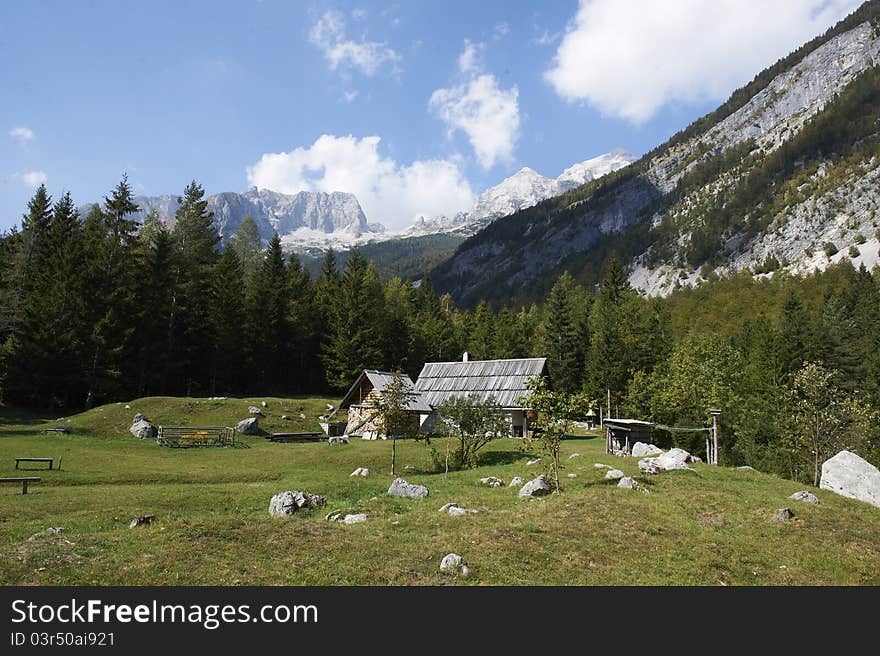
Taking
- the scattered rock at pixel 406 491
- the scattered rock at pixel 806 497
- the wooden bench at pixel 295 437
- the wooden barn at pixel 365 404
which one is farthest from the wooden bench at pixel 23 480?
the scattered rock at pixel 806 497

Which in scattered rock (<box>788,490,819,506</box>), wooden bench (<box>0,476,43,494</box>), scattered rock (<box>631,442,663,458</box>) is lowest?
scattered rock (<box>631,442,663,458</box>)

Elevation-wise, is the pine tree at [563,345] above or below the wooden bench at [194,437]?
above

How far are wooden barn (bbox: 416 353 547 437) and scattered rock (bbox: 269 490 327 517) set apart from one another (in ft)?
101

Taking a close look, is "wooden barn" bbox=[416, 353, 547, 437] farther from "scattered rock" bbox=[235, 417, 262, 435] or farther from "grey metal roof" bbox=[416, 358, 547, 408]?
"scattered rock" bbox=[235, 417, 262, 435]

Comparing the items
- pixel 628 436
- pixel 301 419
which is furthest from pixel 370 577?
pixel 301 419

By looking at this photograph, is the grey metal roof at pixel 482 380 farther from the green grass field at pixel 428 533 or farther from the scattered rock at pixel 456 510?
the scattered rock at pixel 456 510

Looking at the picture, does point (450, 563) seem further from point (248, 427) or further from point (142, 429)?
point (142, 429)

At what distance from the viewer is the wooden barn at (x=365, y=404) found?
47.9 meters

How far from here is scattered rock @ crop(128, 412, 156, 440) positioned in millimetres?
39000

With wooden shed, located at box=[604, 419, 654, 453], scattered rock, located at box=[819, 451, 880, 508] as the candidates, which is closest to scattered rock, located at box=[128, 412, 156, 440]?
wooden shed, located at box=[604, 419, 654, 453]

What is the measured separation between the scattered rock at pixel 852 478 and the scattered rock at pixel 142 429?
4454cm

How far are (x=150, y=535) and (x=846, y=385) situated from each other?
2617 inches

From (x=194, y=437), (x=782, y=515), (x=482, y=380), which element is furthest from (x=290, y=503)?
(x=482, y=380)

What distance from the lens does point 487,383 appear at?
52.7 meters
